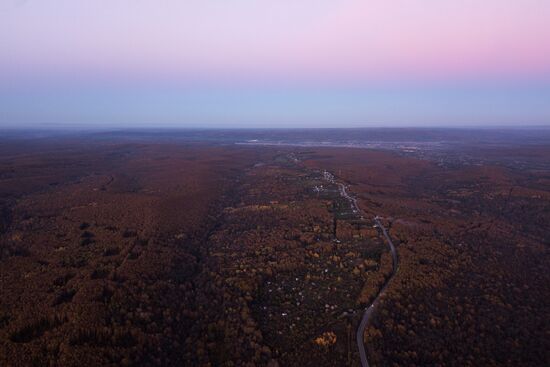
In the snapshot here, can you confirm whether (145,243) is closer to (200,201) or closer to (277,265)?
(277,265)

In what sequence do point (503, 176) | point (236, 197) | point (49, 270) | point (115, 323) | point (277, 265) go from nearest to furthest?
point (115, 323)
point (49, 270)
point (277, 265)
point (236, 197)
point (503, 176)

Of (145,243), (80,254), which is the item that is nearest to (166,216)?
(145,243)

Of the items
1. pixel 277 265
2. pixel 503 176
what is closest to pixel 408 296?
pixel 277 265

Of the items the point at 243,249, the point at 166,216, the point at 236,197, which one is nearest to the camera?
the point at 243,249

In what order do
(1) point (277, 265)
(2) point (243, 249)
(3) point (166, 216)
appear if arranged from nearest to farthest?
(1) point (277, 265), (2) point (243, 249), (3) point (166, 216)

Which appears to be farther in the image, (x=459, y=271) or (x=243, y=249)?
(x=243, y=249)

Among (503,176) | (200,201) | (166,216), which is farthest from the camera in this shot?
(503,176)

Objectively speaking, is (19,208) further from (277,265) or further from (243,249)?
(277,265)

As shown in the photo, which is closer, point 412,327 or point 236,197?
point 412,327
